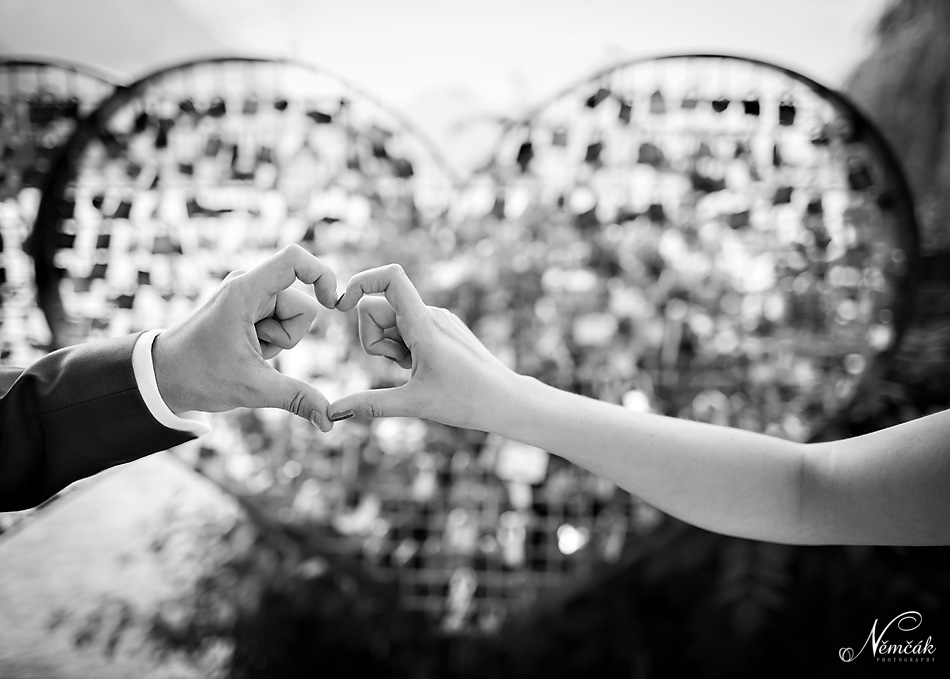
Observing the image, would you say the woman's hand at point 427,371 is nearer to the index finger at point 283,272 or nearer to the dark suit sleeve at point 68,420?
the index finger at point 283,272

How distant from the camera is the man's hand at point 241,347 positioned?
71 cm

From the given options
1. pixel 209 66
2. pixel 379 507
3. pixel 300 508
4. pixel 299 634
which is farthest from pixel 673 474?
pixel 209 66

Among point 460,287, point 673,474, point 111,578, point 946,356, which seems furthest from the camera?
point 111,578

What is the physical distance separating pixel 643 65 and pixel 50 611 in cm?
197

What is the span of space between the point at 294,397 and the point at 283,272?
14 cm

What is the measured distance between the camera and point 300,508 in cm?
159

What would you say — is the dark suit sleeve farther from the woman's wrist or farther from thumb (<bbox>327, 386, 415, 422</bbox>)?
the woman's wrist

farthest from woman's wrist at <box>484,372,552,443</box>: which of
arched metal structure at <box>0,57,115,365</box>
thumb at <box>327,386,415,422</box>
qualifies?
arched metal structure at <box>0,57,115,365</box>

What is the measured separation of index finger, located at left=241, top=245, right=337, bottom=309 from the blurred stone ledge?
1.05m

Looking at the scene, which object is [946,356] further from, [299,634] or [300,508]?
[299,634]

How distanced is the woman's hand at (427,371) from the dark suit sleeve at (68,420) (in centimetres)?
26

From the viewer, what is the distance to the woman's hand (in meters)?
0.73

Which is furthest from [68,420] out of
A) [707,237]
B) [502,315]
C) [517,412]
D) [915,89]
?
[915,89]
